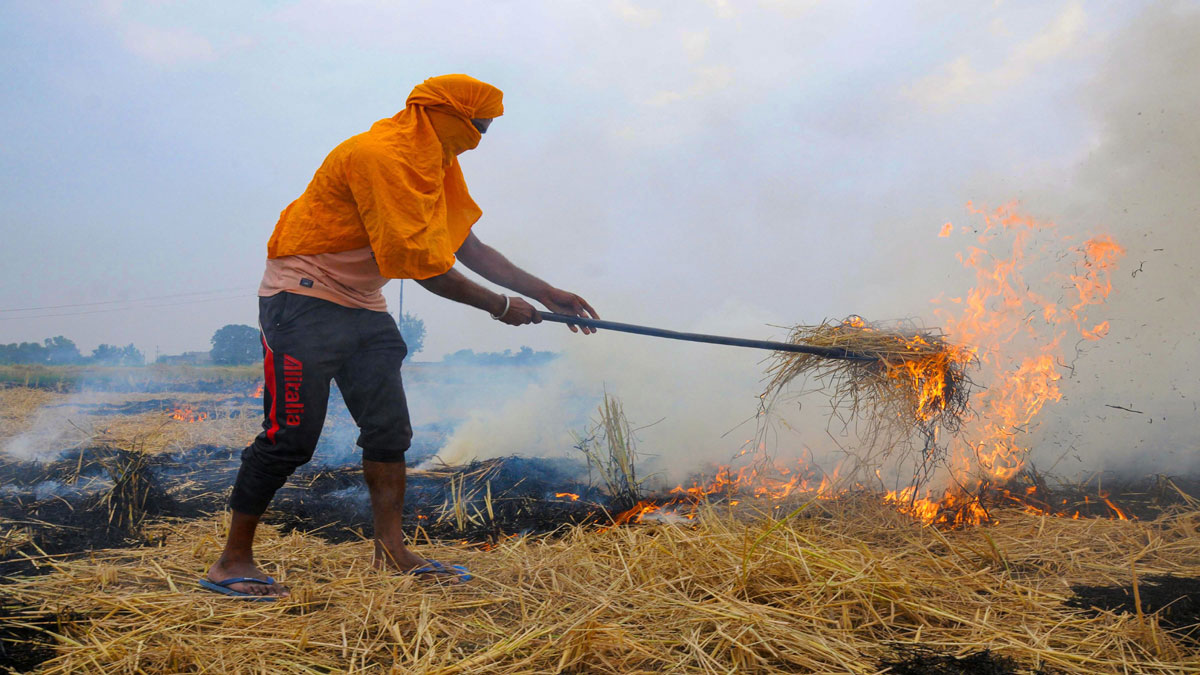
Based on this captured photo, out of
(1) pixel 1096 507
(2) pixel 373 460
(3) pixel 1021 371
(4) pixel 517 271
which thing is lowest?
(1) pixel 1096 507

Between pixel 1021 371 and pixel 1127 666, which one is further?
pixel 1021 371

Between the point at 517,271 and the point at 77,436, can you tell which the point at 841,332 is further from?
the point at 77,436

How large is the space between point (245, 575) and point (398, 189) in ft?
5.16

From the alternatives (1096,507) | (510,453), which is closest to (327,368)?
(510,453)

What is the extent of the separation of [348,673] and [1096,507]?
4369mm

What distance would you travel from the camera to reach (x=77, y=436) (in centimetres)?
723

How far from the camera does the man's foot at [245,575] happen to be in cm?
258

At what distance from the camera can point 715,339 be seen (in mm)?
3475

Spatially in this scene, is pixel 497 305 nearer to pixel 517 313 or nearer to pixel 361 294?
pixel 517 313

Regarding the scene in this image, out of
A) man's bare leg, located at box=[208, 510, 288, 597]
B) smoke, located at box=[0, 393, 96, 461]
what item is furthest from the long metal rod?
smoke, located at box=[0, 393, 96, 461]

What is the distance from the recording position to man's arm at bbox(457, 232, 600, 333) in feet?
11.4

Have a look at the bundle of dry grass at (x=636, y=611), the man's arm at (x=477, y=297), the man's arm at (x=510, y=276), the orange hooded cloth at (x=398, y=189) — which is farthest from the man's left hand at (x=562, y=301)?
the bundle of dry grass at (x=636, y=611)

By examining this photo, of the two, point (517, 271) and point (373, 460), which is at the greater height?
point (517, 271)

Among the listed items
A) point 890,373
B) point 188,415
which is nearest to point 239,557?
point 890,373
